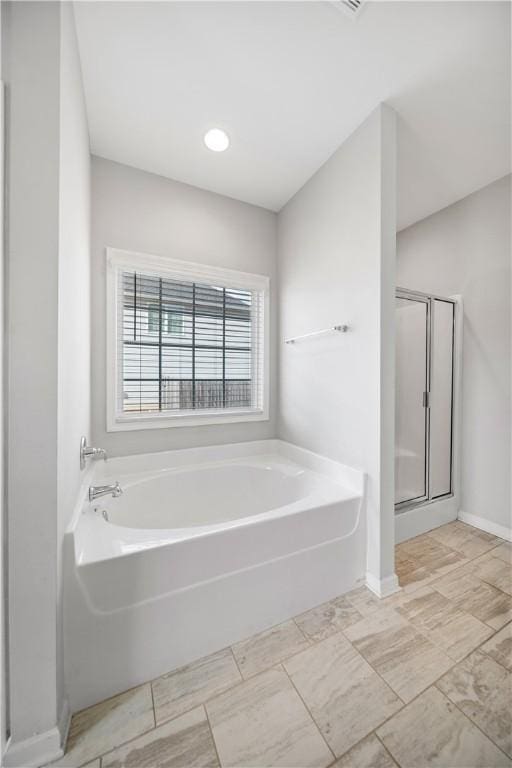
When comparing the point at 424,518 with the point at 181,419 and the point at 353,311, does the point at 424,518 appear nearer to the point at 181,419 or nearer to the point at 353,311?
the point at 353,311

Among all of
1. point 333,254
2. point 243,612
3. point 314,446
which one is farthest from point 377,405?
point 243,612

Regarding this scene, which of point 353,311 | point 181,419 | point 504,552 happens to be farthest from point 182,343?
point 504,552

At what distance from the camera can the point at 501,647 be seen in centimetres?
127

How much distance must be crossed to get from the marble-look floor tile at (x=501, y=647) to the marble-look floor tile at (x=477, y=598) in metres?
0.04

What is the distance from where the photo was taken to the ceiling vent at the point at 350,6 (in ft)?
3.80

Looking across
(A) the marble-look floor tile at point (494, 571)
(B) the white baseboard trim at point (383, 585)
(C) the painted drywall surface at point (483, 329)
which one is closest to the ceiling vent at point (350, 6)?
(C) the painted drywall surface at point (483, 329)

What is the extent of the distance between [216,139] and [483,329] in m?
2.34

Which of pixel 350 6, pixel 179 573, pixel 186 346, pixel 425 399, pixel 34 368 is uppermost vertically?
pixel 350 6

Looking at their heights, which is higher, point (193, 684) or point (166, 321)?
point (166, 321)

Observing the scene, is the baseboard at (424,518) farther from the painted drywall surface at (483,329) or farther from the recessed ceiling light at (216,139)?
the recessed ceiling light at (216,139)

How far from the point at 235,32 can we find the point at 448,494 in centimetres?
314

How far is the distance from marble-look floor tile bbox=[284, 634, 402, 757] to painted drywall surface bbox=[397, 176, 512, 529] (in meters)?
1.70

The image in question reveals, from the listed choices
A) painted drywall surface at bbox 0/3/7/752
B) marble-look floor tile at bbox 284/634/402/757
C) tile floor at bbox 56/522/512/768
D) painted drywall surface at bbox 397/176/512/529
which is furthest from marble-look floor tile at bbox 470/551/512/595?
painted drywall surface at bbox 0/3/7/752

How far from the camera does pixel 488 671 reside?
117 cm
